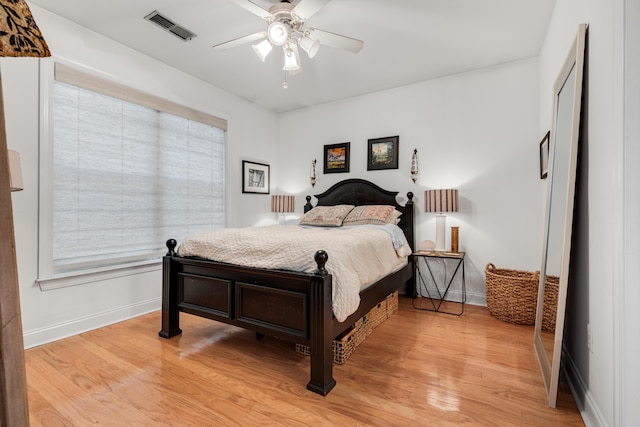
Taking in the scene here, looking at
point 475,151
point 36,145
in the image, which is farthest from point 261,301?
point 475,151

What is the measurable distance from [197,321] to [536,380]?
272 centimetres

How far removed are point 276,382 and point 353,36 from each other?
2.91 metres

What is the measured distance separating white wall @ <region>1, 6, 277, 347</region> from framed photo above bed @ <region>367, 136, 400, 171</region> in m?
2.05

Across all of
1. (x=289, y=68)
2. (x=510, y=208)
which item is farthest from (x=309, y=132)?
(x=510, y=208)

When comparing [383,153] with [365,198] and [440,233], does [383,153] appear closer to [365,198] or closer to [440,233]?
[365,198]

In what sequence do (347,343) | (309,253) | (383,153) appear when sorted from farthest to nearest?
(383,153) → (347,343) → (309,253)

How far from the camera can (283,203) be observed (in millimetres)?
4629

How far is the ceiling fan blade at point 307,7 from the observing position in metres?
2.00

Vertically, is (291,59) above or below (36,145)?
above

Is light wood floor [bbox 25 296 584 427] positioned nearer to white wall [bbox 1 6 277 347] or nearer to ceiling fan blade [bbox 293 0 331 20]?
white wall [bbox 1 6 277 347]

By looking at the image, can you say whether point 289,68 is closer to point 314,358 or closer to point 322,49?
point 322,49

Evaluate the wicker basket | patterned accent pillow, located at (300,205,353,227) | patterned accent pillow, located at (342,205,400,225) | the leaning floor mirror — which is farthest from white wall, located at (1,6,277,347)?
the leaning floor mirror

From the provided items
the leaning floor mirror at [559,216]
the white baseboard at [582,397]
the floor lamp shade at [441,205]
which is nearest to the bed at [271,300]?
the floor lamp shade at [441,205]

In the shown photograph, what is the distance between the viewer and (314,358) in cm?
187
